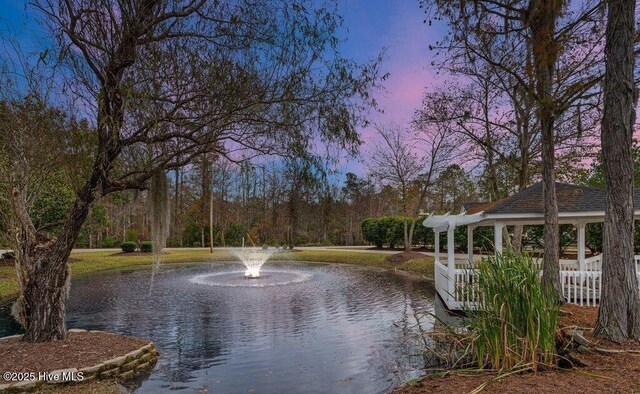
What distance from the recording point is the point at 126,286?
1512 cm

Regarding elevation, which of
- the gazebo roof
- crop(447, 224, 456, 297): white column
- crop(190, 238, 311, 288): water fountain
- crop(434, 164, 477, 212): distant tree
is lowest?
crop(190, 238, 311, 288): water fountain

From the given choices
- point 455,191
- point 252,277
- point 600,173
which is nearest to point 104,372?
point 252,277

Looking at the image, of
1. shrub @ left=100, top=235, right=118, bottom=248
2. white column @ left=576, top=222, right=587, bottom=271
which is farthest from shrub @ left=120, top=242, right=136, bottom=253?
white column @ left=576, top=222, right=587, bottom=271

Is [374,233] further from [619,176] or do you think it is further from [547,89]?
[619,176]

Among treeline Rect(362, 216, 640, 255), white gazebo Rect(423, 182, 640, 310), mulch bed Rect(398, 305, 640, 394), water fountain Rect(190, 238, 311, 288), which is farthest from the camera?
treeline Rect(362, 216, 640, 255)

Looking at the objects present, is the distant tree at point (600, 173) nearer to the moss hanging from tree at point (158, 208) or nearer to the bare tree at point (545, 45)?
the bare tree at point (545, 45)

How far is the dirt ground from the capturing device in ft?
18.6

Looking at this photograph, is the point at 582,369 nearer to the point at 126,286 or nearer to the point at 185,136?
the point at 185,136

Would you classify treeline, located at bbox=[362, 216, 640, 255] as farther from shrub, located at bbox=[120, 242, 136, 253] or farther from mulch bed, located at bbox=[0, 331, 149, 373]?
mulch bed, located at bbox=[0, 331, 149, 373]

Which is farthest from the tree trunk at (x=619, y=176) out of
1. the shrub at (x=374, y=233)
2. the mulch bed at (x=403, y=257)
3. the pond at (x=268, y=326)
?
the shrub at (x=374, y=233)

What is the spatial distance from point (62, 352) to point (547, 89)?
10140 millimetres

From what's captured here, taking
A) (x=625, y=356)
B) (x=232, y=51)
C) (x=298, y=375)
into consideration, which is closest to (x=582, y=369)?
(x=625, y=356)

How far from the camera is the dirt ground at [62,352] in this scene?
5.66 m

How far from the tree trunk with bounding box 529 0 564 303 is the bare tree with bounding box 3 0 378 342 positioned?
171 inches
